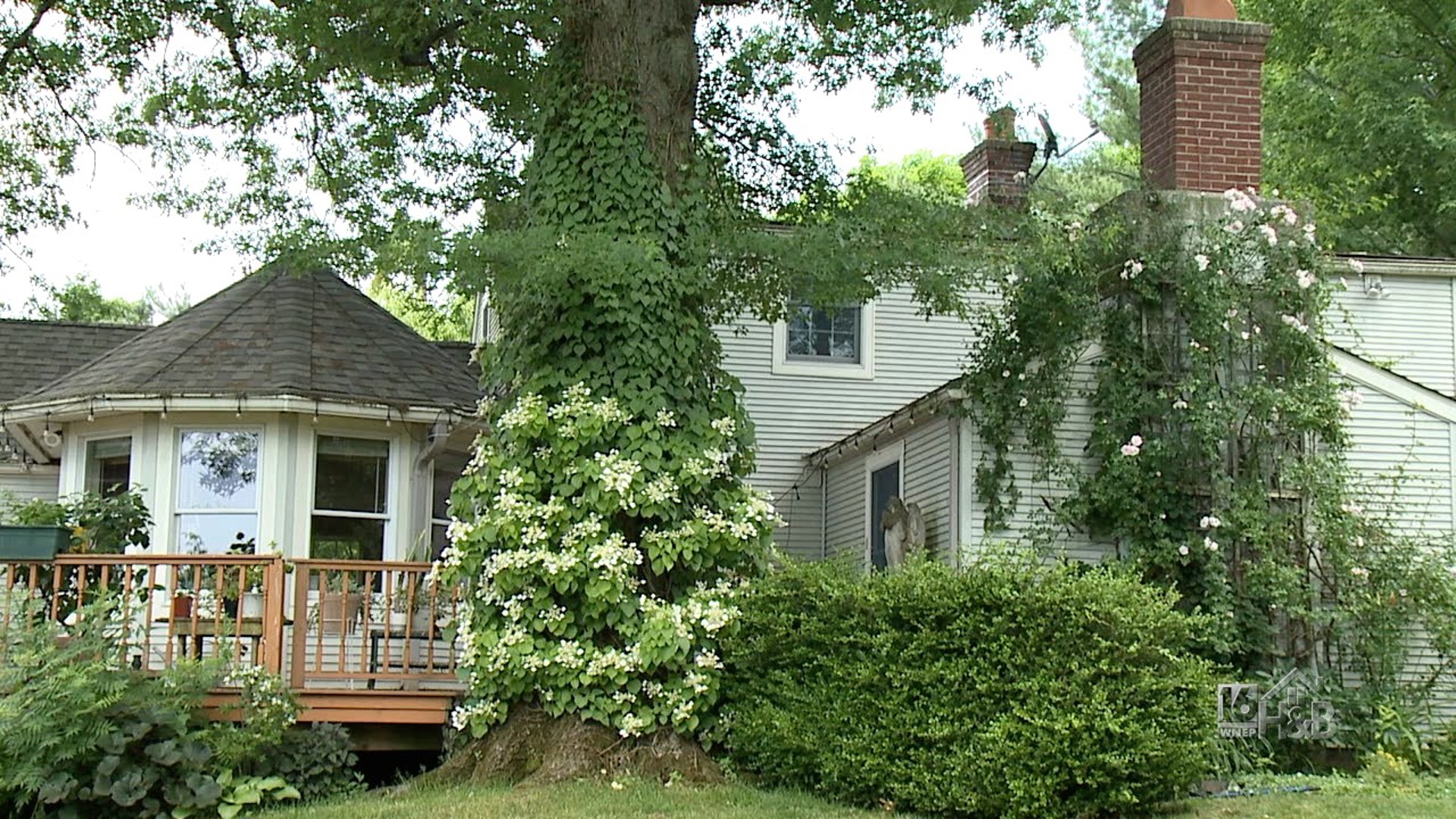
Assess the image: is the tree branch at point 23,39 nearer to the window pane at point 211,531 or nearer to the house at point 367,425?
the house at point 367,425

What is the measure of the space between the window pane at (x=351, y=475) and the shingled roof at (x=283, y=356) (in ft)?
1.90

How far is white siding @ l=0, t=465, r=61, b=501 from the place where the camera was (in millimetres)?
15336

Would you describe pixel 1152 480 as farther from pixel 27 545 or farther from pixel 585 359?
pixel 27 545

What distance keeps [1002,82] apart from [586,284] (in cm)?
587

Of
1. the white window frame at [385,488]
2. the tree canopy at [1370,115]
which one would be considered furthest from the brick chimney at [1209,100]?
the tree canopy at [1370,115]

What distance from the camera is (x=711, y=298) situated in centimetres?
1143

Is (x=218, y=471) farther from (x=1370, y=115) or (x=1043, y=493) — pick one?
(x=1370, y=115)

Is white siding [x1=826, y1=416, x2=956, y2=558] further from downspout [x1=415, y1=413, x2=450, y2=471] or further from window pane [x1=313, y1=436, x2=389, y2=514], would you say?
window pane [x1=313, y1=436, x2=389, y2=514]

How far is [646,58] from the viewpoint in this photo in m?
11.2

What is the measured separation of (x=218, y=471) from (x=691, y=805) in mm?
5817

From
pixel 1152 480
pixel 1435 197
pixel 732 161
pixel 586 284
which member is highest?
pixel 1435 197

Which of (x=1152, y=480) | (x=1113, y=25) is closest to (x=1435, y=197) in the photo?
(x=1113, y=25)

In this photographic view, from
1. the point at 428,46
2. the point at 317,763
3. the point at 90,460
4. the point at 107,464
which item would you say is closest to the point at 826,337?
the point at 428,46

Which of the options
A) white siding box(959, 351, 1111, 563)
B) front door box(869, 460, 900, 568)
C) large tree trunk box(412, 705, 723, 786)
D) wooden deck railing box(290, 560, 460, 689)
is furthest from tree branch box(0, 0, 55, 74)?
white siding box(959, 351, 1111, 563)
